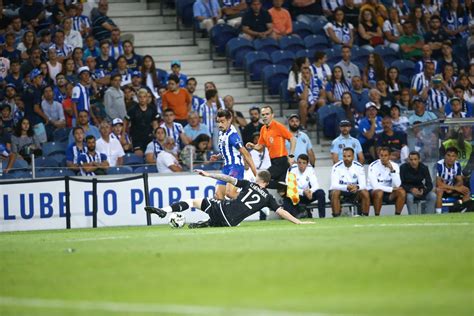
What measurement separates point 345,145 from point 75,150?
Result: 20.2 ft

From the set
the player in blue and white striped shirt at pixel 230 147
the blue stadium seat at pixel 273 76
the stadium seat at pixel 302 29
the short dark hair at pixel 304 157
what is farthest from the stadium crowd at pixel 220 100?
the player in blue and white striped shirt at pixel 230 147

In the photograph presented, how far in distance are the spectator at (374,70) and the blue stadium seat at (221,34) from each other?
11.8 feet

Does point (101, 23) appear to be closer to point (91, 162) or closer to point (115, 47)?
point (115, 47)

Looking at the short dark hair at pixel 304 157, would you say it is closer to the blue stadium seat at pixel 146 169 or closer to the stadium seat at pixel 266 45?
the blue stadium seat at pixel 146 169

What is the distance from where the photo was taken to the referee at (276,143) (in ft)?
75.9

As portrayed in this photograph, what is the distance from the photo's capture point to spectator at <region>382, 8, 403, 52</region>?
1280 inches

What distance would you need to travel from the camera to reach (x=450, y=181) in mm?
25359

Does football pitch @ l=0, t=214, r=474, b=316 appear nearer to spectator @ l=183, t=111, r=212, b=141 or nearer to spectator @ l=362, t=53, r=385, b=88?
spectator @ l=183, t=111, r=212, b=141

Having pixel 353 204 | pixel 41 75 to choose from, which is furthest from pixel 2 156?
pixel 353 204

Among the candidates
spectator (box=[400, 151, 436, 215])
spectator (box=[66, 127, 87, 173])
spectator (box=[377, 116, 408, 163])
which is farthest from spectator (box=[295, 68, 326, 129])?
spectator (box=[66, 127, 87, 173])

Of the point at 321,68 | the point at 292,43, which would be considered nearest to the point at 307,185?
the point at 321,68

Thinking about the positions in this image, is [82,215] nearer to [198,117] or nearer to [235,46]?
[198,117]

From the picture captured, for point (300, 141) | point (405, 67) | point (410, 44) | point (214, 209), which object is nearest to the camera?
point (214, 209)

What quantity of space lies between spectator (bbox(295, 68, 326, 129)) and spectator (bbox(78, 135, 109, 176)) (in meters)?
5.76
